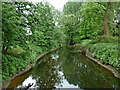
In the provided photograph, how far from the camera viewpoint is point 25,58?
8695 mm

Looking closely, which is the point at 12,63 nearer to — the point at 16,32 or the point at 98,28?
the point at 16,32

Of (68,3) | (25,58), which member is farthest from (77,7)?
(25,58)

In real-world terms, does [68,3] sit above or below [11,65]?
above

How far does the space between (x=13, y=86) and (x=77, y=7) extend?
3045 centimetres

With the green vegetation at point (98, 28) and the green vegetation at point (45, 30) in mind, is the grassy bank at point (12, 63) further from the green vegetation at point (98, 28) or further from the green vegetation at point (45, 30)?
the green vegetation at point (98, 28)

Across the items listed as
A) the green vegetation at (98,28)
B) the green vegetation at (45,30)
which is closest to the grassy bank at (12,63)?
the green vegetation at (45,30)

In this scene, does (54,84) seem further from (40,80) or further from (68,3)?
(68,3)

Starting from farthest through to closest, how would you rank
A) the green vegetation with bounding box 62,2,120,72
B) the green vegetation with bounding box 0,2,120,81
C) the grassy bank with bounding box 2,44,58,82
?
the green vegetation with bounding box 62,2,120,72 < the green vegetation with bounding box 0,2,120,81 < the grassy bank with bounding box 2,44,58,82

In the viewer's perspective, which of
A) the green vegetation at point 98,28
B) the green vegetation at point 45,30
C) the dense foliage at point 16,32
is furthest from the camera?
the green vegetation at point 98,28


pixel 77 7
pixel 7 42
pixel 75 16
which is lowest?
pixel 7 42

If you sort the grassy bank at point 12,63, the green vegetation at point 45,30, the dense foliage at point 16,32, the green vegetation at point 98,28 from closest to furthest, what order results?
1. the dense foliage at point 16,32
2. the grassy bank at point 12,63
3. the green vegetation at point 45,30
4. the green vegetation at point 98,28

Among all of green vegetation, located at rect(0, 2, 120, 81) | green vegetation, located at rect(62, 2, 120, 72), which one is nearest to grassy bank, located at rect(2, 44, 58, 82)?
green vegetation, located at rect(0, 2, 120, 81)

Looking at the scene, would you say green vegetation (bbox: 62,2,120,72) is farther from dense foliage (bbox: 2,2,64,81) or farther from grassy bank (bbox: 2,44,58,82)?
grassy bank (bbox: 2,44,58,82)

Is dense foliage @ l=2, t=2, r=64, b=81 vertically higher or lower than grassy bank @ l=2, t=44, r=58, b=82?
higher
